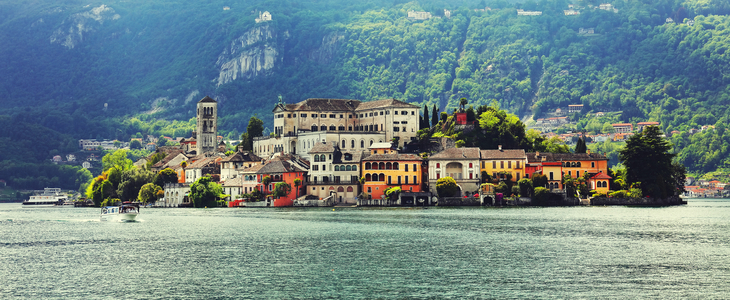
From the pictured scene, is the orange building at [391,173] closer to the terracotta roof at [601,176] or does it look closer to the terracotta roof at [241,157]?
the terracotta roof at [241,157]

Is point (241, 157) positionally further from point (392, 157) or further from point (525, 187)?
point (525, 187)

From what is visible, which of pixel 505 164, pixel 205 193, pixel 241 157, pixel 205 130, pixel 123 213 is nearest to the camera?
pixel 123 213

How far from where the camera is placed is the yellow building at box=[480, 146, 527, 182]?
116 m

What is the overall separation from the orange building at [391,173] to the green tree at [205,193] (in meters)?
21.3

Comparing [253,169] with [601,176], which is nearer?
[601,176]

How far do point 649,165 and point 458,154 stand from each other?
24.1 m

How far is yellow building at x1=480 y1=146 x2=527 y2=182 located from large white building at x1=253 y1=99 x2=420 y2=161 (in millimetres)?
21474

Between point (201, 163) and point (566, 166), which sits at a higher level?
point (201, 163)

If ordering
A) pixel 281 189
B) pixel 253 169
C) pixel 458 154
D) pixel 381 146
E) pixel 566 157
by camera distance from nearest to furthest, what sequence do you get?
1. pixel 458 154
2. pixel 566 157
3. pixel 281 189
4. pixel 253 169
5. pixel 381 146

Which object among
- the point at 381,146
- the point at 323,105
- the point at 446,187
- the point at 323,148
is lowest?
the point at 446,187

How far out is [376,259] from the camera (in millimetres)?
50844

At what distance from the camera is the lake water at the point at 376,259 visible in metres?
39.8

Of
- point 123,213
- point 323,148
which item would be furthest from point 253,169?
point 123,213

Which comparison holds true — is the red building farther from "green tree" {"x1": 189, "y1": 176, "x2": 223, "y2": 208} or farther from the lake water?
the lake water
